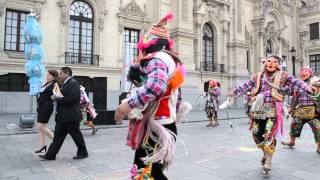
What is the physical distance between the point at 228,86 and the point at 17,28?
1724 centimetres

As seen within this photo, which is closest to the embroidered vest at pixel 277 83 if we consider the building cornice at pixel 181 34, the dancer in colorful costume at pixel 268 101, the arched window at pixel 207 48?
the dancer in colorful costume at pixel 268 101

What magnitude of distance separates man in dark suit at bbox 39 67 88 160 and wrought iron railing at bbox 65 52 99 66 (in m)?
13.7

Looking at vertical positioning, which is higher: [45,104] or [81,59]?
[81,59]

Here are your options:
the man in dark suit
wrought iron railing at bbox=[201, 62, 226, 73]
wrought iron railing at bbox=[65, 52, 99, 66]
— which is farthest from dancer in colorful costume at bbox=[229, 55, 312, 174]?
wrought iron railing at bbox=[201, 62, 226, 73]

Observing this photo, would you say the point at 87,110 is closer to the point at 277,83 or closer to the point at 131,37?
the point at 277,83

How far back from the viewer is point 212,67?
27094 mm

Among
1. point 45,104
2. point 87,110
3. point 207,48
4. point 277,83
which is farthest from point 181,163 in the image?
point 207,48

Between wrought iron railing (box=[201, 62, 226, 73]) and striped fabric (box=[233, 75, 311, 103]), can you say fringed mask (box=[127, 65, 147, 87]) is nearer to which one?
striped fabric (box=[233, 75, 311, 103])

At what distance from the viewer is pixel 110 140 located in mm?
9055

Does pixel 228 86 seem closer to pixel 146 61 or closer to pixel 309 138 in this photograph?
pixel 309 138

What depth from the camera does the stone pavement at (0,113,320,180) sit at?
5121mm

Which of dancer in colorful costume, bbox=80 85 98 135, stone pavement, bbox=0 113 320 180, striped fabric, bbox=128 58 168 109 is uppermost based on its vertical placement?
striped fabric, bbox=128 58 168 109

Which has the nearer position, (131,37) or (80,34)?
(80,34)

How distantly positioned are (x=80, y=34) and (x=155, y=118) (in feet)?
60.6
